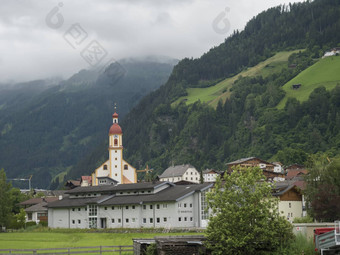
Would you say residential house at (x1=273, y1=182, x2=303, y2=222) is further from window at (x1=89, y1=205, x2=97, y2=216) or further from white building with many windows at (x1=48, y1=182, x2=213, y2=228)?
window at (x1=89, y1=205, x2=97, y2=216)

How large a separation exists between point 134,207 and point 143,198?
179cm

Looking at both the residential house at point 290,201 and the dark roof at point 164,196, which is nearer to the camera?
the dark roof at point 164,196

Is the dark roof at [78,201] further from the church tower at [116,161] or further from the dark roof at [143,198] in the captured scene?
the church tower at [116,161]

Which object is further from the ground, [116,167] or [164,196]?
[116,167]

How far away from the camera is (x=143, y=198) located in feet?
299

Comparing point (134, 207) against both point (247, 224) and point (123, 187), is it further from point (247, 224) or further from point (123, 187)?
point (247, 224)

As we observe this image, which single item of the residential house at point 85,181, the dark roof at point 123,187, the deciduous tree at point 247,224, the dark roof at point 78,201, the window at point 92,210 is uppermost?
the residential house at point 85,181

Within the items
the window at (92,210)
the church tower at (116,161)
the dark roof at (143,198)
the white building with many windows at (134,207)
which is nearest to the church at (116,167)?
the church tower at (116,161)

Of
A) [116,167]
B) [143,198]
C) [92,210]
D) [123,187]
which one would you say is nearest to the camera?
[143,198]

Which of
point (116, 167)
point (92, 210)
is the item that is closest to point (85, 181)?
point (116, 167)

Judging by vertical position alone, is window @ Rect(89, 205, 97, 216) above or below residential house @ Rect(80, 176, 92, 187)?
below

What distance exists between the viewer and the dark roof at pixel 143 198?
87.0 meters

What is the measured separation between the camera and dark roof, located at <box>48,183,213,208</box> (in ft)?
286

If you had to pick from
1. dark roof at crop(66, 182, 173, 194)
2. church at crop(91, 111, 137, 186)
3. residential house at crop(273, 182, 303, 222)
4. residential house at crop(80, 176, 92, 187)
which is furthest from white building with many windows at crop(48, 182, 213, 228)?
residential house at crop(80, 176, 92, 187)
